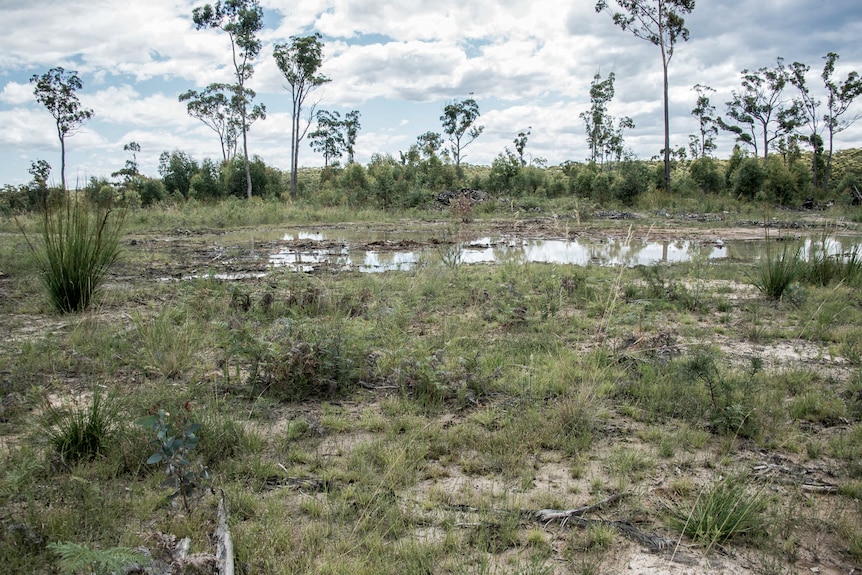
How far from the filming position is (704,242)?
14.1 m

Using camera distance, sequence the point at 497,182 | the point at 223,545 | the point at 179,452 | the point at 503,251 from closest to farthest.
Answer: the point at 223,545 < the point at 179,452 < the point at 503,251 < the point at 497,182

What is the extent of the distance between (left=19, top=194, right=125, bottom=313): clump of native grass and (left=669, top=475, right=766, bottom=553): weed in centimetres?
536

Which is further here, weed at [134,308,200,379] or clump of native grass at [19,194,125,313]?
clump of native grass at [19,194,125,313]

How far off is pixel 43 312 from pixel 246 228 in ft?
44.7

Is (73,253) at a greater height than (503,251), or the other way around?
(73,253)

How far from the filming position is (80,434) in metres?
2.83

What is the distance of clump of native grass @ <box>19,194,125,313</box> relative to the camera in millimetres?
5344

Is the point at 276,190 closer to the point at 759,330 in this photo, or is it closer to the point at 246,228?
the point at 246,228

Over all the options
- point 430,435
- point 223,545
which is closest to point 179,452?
point 223,545

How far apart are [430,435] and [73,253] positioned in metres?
4.30

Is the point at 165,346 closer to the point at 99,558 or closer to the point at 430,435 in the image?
the point at 430,435

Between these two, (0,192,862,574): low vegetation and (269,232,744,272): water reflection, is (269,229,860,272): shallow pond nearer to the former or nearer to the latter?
(269,232,744,272): water reflection

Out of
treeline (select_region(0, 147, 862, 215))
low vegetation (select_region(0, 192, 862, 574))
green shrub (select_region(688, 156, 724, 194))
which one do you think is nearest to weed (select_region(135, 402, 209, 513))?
low vegetation (select_region(0, 192, 862, 574))

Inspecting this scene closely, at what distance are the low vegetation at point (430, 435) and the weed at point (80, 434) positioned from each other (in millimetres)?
13
